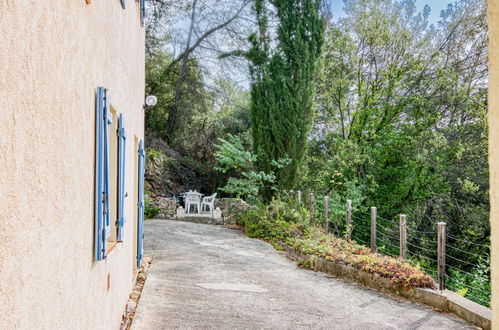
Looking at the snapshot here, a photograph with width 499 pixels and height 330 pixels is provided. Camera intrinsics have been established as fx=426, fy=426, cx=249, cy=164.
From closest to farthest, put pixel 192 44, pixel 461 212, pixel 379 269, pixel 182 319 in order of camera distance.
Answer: pixel 182 319 < pixel 379 269 < pixel 461 212 < pixel 192 44

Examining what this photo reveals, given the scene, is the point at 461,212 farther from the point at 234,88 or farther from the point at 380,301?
the point at 234,88

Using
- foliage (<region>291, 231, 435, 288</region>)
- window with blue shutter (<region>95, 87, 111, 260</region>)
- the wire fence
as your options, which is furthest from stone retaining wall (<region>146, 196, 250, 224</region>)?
window with blue shutter (<region>95, 87, 111, 260</region>)

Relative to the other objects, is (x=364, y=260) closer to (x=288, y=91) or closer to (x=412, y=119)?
(x=288, y=91)

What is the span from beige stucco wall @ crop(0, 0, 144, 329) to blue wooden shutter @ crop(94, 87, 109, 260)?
5cm

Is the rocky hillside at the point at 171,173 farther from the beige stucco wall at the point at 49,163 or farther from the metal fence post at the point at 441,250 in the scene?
the beige stucco wall at the point at 49,163

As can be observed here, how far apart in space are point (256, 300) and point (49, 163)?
4.52 meters

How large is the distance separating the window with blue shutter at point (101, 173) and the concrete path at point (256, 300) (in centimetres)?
181

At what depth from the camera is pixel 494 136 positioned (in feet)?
3.87

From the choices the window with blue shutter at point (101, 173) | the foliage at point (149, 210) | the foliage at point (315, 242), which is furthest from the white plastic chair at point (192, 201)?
the window with blue shutter at point (101, 173)

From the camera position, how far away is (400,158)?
51.2 ft

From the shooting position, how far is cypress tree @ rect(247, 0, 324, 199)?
1485 centimetres

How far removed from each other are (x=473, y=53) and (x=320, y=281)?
1207 centimetres

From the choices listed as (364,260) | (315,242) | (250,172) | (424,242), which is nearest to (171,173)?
(250,172)

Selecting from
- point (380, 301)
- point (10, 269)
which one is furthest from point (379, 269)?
point (10, 269)
